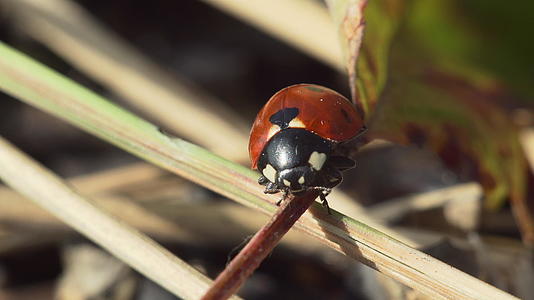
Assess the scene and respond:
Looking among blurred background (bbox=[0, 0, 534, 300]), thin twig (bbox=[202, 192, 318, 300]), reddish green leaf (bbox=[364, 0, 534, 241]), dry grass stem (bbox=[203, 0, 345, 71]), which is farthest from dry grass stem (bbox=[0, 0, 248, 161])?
thin twig (bbox=[202, 192, 318, 300])

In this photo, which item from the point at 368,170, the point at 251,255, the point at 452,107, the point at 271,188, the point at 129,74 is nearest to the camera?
the point at 251,255

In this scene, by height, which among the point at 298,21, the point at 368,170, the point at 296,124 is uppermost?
the point at 296,124

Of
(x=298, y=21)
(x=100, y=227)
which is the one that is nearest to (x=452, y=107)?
(x=298, y=21)

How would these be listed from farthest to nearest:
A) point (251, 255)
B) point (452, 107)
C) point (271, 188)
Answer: point (452, 107), point (271, 188), point (251, 255)

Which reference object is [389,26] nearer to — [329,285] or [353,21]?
[353,21]

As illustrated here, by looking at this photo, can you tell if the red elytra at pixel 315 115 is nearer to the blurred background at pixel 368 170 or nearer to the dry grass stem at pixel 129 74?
the blurred background at pixel 368 170

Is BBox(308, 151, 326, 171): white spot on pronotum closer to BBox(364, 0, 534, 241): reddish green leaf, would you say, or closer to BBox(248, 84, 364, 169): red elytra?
BBox(248, 84, 364, 169): red elytra

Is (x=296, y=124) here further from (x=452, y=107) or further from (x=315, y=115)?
(x=452, y=107)
